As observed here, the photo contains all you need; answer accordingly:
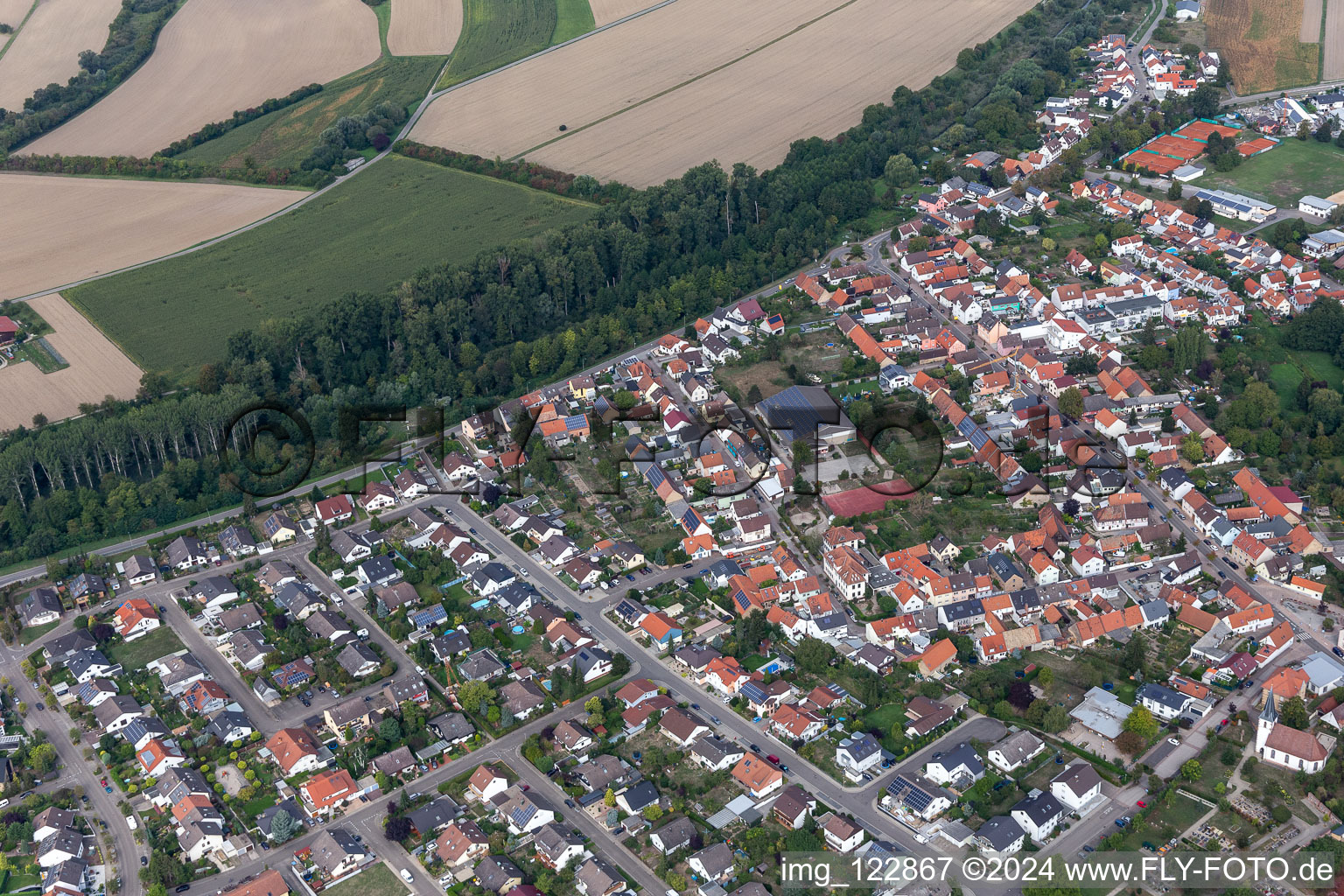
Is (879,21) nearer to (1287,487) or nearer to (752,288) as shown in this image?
(752,288)

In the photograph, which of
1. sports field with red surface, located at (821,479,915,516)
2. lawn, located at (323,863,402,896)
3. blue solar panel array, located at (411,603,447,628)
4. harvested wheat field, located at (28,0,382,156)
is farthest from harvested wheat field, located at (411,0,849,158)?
lawn, located at (323,863,402,896)

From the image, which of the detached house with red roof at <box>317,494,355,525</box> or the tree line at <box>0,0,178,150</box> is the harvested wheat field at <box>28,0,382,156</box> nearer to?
the tree line at <box>0,0,178,150</box>

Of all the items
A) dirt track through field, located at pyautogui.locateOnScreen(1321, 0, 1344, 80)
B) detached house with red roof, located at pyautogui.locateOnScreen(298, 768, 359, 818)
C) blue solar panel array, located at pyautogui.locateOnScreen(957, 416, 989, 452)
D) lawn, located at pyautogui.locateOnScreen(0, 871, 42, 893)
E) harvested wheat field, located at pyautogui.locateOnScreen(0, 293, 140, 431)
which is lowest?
blue solar panel array, located at pyautogui.locateOnScreen(957, 416, 989, 452)

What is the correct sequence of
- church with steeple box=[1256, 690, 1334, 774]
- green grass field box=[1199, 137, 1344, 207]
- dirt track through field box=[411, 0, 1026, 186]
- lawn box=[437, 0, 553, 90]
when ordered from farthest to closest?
lawn box=[437, 0, 553, 90] < dirt track through field box=[411, 0, 1026, 186] < green grass field box=[1199, 137, 1344, 207] < church with steeple box=[1256, 690, 1334, 774]

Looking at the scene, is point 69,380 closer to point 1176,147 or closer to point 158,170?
point 158,170

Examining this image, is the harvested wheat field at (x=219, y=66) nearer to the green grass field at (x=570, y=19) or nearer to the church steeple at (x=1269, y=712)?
the green grass field at (x=570, y=19)

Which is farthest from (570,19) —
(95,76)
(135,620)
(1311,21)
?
(135,620)
